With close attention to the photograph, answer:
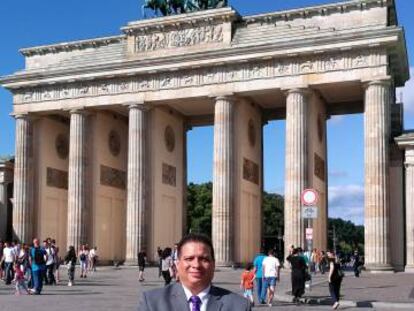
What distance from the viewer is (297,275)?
22.6 metres

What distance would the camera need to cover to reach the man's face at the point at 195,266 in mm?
→ 4305

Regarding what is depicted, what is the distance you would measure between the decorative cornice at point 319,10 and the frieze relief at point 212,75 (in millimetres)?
3145

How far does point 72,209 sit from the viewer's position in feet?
175

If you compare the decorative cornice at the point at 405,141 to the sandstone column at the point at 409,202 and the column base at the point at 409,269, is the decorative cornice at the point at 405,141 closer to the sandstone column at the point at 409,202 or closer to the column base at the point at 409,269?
the sandstone column at the point at 409,202

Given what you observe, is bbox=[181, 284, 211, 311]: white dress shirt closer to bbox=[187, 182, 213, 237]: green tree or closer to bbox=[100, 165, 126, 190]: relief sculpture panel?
bbox=[100, 165, 126, 190]: relief sculpture panel

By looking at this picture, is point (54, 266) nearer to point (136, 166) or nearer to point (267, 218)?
point (136, 166)

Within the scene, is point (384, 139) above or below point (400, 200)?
above

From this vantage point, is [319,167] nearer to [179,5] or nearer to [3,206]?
[179,5]

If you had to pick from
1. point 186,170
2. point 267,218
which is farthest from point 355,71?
point 267,218

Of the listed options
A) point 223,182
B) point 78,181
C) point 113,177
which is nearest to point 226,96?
point 223,182

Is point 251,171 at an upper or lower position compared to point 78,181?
upper

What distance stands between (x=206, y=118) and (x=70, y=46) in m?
11.4

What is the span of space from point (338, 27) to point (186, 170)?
A: 1789 centimetres

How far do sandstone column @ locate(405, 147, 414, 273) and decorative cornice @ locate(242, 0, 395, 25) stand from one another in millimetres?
9086
